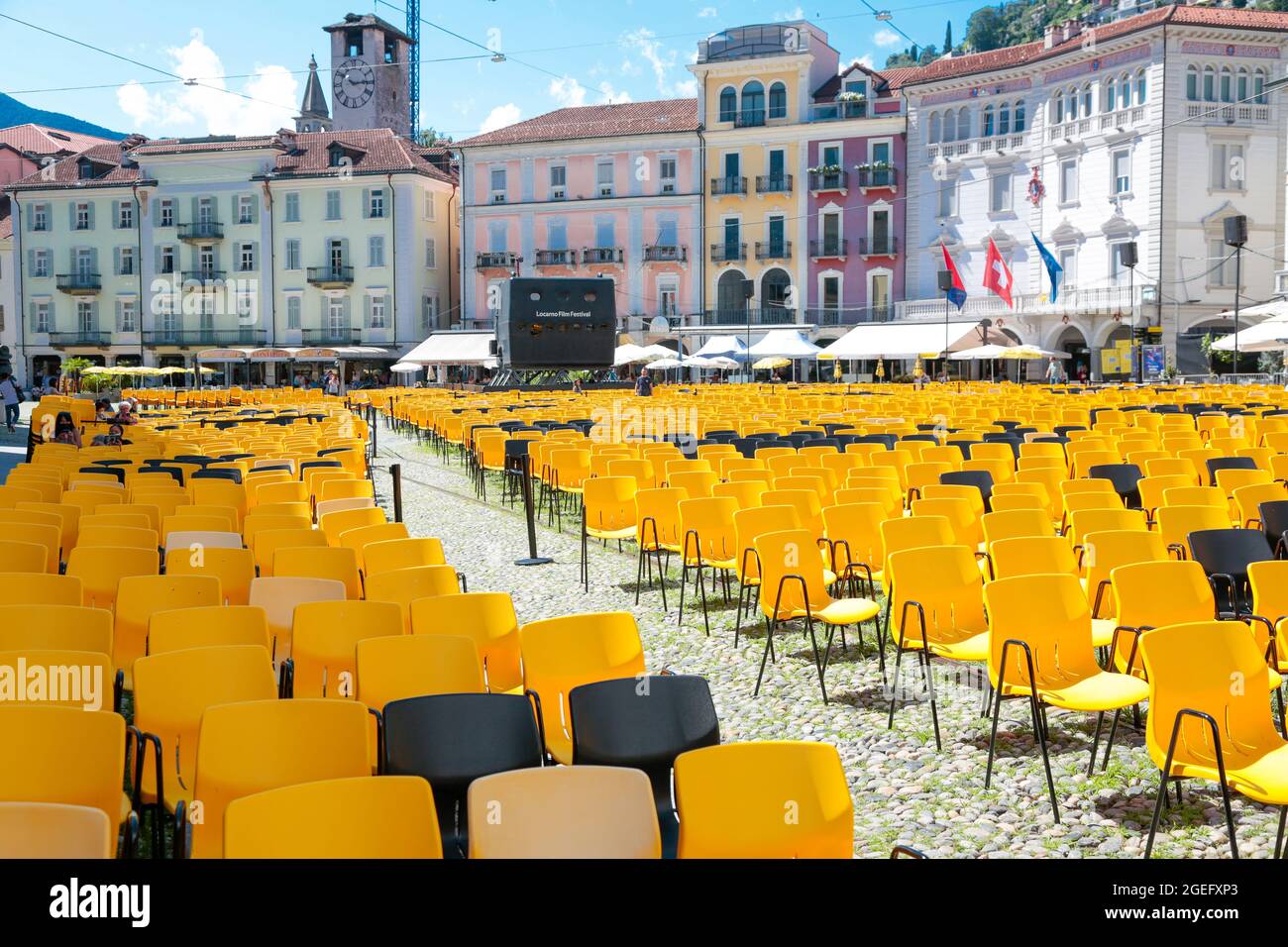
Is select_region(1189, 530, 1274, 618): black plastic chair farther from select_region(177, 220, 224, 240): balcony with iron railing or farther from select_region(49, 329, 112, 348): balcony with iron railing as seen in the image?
select_region(49, 329, 112, 348): balcony with iron railing

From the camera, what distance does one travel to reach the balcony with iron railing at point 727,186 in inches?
2066

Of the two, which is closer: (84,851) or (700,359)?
(84,851)

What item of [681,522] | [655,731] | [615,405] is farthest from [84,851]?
[615,405]

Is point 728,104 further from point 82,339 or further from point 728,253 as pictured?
point 82,339

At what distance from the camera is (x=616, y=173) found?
54.2 m

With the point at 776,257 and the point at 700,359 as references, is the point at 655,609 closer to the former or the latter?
the point at 700,359

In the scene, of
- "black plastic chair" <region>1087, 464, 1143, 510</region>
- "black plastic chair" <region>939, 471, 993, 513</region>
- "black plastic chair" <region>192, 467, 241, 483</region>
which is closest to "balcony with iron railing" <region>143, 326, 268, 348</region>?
"black plastic chair" <region>192, 467, 241, 483</region>

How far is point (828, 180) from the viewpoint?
51188mm

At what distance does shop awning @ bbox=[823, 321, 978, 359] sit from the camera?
3694cm

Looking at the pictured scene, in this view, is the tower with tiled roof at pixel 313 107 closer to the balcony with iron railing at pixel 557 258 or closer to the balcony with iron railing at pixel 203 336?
the balcony with iron railing at pixel 203 336

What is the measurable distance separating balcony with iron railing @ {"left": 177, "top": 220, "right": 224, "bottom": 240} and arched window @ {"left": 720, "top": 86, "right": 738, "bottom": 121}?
25.0m

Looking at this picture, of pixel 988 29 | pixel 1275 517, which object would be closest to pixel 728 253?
pixel 988 29

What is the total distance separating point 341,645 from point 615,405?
18296 millimetres

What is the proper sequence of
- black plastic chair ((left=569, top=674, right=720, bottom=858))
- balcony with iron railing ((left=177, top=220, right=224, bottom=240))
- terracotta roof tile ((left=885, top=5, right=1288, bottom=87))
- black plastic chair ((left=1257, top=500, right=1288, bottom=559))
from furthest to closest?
balcony with iron railing ((left=177, top=220, right=224, bottom=240)) → terracotta roof tile ((left=885, top=5, right=1288, bottom=87)) → black plastic chair ((left=1257, top=500, right=1288, bottom=559)) → black plastic chair ((left=569, top=674, right=720, bottom=858))
